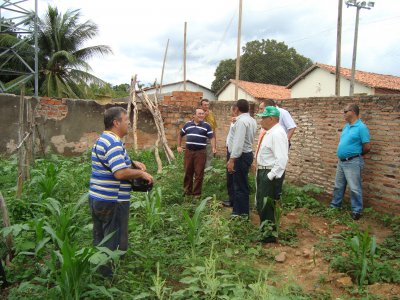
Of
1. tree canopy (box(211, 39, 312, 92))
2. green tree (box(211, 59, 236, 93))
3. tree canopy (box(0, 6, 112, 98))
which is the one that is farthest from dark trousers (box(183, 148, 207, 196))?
green tree (box(211, 59, 236, 93))

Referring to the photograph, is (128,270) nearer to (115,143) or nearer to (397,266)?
(115,143)

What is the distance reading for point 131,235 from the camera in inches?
166

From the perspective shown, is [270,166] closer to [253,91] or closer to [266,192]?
[266,192]

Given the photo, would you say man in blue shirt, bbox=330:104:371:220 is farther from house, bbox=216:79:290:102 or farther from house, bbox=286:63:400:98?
house, bbox=216:79:290:102

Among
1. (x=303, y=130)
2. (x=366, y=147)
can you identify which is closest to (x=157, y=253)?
(x=366, y=147)

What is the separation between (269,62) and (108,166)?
34.7m

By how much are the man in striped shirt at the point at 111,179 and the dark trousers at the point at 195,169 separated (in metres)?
2.92

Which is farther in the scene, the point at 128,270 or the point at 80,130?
the point at 80,130

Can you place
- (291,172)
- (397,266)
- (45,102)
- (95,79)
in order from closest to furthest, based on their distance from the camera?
(397,266)
(291,172)
(45,102)
(95,79)

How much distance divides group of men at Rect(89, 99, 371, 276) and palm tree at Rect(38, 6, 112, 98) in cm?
1671

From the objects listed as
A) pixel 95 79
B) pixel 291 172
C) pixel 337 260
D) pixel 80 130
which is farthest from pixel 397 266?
pixel 95 79

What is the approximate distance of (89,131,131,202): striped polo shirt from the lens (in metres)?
3.03

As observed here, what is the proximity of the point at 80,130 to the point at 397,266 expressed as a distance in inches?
324

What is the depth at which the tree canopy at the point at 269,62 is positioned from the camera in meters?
35.6
